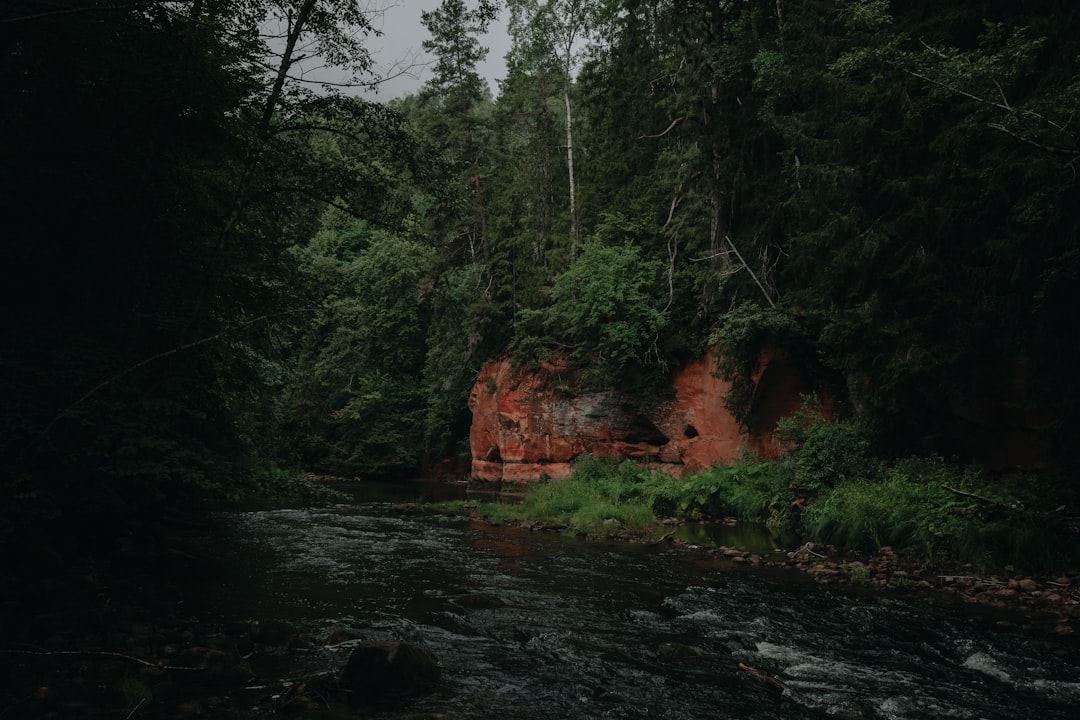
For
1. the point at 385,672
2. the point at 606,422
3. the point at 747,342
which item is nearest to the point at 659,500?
the point at 747,342

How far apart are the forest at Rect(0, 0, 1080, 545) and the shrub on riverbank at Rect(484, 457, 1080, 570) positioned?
1.54 m

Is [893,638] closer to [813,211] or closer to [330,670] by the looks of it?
[330,670]

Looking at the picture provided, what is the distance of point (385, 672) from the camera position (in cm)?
534

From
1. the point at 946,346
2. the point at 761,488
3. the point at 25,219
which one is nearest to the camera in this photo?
the point at 25,219

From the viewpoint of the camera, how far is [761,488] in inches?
688

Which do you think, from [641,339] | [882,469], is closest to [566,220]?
[641,339]

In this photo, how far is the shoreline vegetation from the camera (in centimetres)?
920

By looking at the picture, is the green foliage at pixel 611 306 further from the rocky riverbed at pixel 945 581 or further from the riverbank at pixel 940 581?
the rocky riverbed at pixel 945 581

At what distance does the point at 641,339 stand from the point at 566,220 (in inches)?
353

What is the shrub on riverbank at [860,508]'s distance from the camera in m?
10.2

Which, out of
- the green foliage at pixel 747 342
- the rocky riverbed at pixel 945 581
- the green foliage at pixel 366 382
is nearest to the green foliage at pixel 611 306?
the green foliage at pixel 747 342

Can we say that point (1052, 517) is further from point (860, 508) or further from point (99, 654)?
point (99, 654)

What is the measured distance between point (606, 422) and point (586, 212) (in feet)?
35.1

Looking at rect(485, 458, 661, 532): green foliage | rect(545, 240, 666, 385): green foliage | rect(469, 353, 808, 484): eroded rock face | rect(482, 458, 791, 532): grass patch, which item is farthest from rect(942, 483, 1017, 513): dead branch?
rect(545, 240, 666, 385): green foliage
